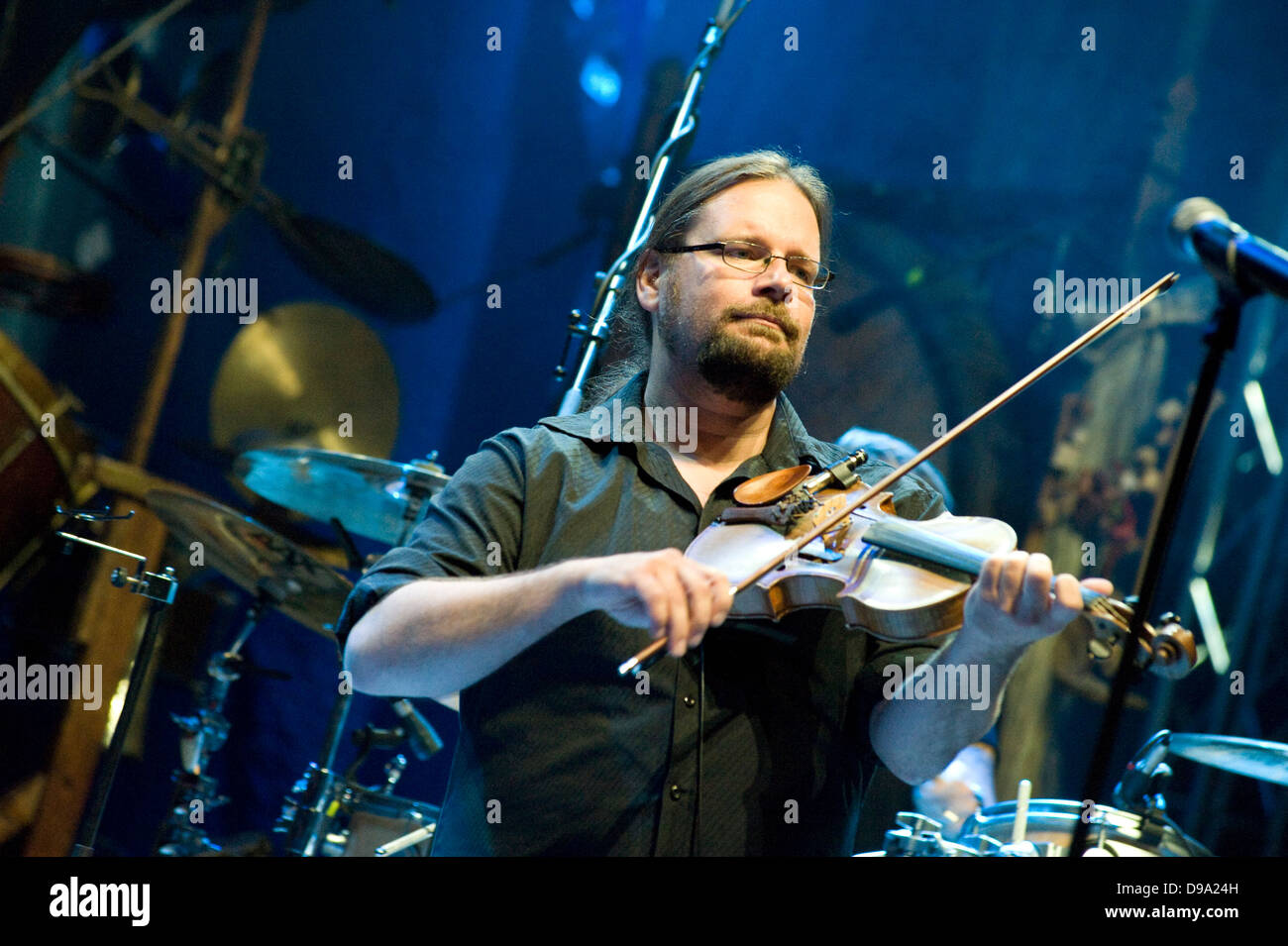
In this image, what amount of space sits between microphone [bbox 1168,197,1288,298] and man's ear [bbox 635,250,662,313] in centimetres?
108

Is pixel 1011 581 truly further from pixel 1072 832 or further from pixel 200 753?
pixel 200 753

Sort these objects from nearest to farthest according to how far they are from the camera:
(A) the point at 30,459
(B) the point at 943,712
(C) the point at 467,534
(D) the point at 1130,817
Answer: (B) the point at 943,712 < (C) the point at 467,534 < (D) the point at 1130,817 < (A) the point at 30,459

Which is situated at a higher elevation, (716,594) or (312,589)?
(312,589)

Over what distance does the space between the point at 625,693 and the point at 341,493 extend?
184 cm

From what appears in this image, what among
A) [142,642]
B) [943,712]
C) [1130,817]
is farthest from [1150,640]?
[142,642]

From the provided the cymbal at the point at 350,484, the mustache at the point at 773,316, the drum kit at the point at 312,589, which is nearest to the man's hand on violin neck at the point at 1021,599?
the mustache at the point at 773,316

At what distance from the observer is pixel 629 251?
2580 millimetres

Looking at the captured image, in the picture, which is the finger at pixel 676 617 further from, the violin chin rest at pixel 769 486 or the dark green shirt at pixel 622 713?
the violin chin rest at pixel 769 486

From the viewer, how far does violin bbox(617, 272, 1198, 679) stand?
157cm

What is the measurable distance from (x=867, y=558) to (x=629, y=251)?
3.56ft

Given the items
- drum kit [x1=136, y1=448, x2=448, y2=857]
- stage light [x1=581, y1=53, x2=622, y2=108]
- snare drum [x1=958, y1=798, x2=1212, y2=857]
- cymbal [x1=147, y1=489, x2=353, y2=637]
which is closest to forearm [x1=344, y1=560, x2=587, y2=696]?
drum kit [x1=136, y1=448, x2=448, y2=857]

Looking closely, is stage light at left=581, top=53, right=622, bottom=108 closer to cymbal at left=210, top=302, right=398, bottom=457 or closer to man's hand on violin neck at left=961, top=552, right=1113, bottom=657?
cymbal at left=210, top=302, right=398, bottom=457

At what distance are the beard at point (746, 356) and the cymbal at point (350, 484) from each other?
3.64 feet

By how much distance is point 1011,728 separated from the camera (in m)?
5.24
